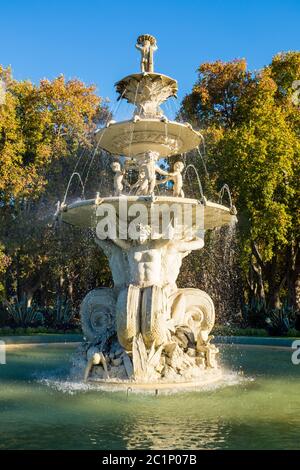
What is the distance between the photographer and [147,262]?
34.5 ft

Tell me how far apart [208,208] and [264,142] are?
473 inches

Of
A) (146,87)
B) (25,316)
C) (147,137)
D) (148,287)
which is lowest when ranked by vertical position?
(25,316)

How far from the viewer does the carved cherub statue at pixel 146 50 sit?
1235 cm

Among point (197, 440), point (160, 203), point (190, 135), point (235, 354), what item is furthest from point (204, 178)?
point (197, 440)

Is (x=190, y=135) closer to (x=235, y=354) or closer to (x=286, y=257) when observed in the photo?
(x=235, y=354)

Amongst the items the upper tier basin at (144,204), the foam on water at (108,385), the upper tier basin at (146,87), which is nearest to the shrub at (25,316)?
the upper tier basin at (144,204)

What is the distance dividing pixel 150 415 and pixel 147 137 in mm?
6162

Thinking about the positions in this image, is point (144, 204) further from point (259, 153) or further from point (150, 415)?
point (259, 153)

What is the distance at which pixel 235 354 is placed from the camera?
15062mm

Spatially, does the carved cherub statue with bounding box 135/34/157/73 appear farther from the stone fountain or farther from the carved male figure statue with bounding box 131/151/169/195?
the carved male figure statue with bounding box 131/151/169/195

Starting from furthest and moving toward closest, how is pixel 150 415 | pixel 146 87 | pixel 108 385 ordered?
pixel 146 87 < pixel 108 385 < pixel 150 415

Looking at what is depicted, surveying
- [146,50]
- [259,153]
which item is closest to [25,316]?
[259,153]

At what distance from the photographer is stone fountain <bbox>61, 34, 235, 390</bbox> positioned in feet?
32.3
